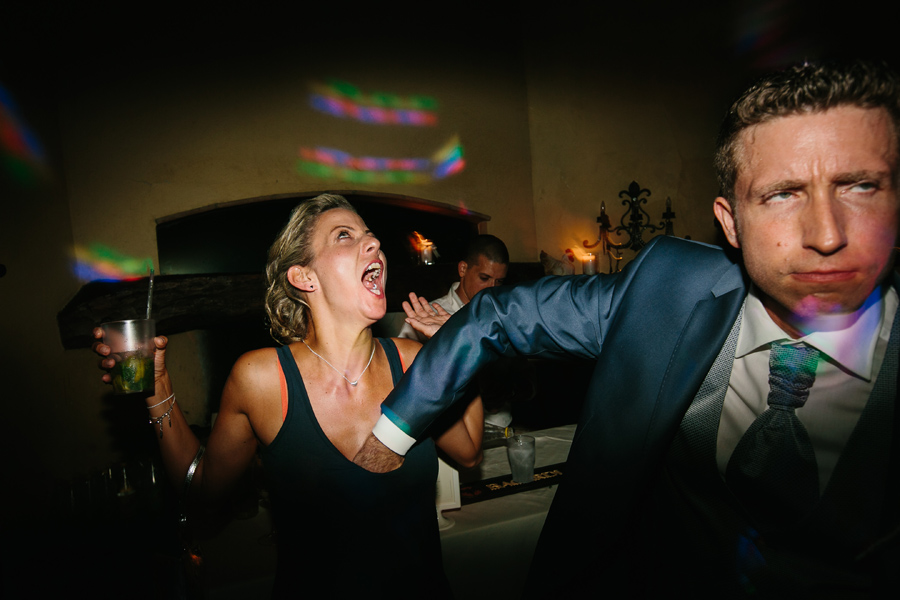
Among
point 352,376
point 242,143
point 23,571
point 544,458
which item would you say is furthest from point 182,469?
point 242,143

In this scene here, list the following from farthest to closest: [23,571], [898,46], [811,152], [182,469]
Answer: [898,46]
[23,571]
[182,469]
[811,152]

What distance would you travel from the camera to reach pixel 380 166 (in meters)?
4.67

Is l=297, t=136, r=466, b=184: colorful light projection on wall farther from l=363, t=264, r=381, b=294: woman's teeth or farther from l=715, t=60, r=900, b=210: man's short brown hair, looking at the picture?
l=715, t=60, r=900, b=210: man's short brown hair

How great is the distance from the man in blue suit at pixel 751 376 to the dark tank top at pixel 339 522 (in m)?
0.29

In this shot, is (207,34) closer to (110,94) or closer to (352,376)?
(110,94)

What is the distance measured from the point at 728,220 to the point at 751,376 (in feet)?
1.55

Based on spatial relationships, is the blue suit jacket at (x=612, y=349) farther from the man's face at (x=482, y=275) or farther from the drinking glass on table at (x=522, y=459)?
the man's face at (x=482, y=275)

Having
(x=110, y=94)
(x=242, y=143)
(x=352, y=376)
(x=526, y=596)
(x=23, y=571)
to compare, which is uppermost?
(x=110, y=94)

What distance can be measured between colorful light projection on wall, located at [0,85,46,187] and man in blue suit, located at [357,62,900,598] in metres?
3.14

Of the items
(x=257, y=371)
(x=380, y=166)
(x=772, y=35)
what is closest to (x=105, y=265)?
(x=380, y=166)

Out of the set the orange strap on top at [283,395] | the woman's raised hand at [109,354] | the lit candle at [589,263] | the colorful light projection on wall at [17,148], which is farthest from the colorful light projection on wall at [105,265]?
the lit candle at [589,263]

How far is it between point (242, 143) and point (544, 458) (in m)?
3.76

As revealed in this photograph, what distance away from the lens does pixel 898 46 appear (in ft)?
18.4

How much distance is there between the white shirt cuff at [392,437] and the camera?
4.75 ft
